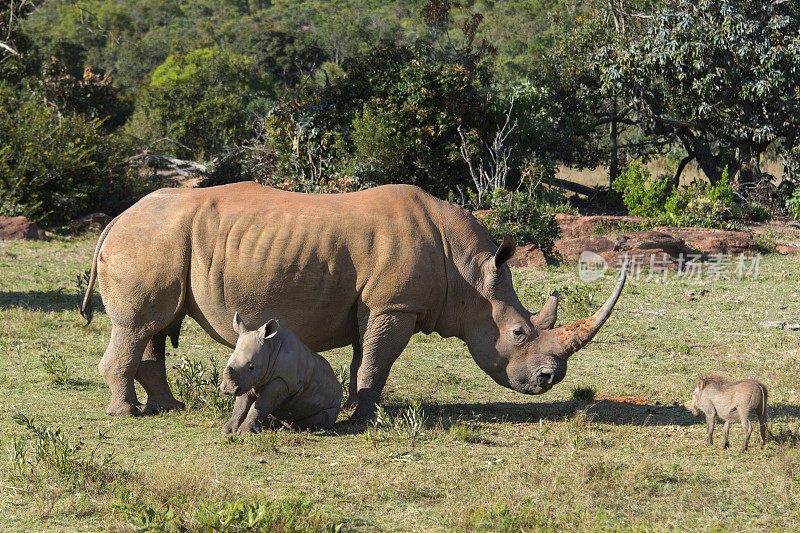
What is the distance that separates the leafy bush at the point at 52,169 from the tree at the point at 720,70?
12.5 m

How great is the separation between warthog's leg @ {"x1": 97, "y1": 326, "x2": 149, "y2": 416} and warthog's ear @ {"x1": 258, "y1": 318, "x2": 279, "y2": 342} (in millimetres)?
1232

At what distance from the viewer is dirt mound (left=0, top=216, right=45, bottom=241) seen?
57.7ft

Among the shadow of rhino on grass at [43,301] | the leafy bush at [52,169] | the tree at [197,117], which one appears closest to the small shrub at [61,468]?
the shadow of rhino on grass at [43,301]

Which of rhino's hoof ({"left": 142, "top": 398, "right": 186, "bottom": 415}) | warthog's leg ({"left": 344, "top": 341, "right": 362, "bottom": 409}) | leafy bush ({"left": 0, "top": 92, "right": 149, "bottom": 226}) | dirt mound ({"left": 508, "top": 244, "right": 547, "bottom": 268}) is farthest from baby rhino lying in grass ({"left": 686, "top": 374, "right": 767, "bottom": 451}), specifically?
leafy bush ({"left": 0, "top": 92, "right": 149, "bottom": 226})

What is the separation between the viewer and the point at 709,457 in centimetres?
651

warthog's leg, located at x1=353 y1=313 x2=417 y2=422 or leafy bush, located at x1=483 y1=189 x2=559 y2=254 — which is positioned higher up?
warthog's leg, located at x1=353 y1=313 x2=417 y2=422

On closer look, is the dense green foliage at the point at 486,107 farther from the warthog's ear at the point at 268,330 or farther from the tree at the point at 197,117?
the warthog's ear at the point at 268,330

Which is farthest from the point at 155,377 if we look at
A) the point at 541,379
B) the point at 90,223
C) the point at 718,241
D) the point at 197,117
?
the point at 197,117

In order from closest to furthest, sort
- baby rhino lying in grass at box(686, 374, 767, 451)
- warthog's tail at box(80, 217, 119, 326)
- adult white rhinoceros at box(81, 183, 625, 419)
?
baby rhino lying in grass at box(686, 374, 767, 451) → adult white rhinoceros at box(81, 183, 625, 419) → warthog's tail at box(80, 217, 119, 326)

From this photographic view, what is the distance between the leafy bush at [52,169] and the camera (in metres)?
18.8

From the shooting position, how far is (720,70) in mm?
21109

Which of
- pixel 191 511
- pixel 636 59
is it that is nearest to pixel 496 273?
pixel 191 511

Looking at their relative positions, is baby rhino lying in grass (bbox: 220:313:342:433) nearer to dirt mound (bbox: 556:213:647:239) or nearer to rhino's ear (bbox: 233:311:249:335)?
rhino's ear (bbox: 233:311:249:335)

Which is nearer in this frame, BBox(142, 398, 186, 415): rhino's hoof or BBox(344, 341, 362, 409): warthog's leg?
BBox(142, 398, 186, 415): rhino's hoof
